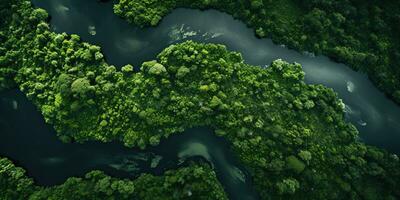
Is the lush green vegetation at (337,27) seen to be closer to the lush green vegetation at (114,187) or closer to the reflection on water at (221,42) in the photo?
the reflection on water at (221,42)

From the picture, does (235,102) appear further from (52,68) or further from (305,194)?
(52,68)

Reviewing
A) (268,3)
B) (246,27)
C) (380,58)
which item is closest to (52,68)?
(246,27)

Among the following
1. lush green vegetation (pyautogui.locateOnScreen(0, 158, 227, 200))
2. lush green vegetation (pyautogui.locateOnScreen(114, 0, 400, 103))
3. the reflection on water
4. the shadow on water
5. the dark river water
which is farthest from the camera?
lush green vegetation (pyautogui.locateOnScreen(114, 0, 400, 103))

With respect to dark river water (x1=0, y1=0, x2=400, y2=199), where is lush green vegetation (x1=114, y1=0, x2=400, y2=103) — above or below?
above

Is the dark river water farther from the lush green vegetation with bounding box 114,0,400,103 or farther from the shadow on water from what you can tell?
the lush green vegetation with bounding box 114,0,400,103

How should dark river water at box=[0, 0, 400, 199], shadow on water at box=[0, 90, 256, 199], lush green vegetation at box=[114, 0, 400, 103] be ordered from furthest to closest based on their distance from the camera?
lush green vegetation at box=[114, 0, 400, 103], dark river water at box=[0, 0, 400, 199], shadow on water at box=[0, 90, 256, 199]

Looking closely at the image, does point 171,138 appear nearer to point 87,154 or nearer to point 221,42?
point 87,154

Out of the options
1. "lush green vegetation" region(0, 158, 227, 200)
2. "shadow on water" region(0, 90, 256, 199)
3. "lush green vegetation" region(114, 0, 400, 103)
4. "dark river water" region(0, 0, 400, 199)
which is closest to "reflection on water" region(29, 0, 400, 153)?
"dark river water" region(0, 0, 400, 199)
